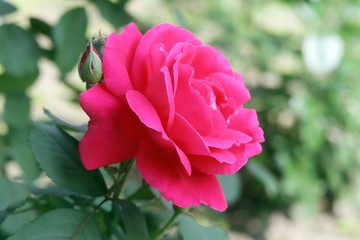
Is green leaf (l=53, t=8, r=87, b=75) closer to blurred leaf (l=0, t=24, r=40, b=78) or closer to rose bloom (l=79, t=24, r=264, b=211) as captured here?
blurred leaf (l=0, t=24, r=40, b=78)

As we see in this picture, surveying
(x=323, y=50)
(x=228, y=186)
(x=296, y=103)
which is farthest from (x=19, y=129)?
(x=296, y=103)

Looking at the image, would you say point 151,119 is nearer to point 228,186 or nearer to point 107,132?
point 107,132

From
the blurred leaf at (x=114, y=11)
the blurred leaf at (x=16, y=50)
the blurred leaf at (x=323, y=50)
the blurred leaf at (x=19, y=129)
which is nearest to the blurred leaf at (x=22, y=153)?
the blurred leaf at (x=19, y=129)

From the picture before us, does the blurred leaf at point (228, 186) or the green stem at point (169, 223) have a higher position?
the green stem at point (169, 223)

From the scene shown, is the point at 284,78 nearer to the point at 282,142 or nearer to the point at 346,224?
the point at 282,142

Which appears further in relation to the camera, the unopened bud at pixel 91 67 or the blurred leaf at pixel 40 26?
the blurred leaf at pixel 40 26

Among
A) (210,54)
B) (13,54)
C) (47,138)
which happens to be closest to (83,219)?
(47,138)

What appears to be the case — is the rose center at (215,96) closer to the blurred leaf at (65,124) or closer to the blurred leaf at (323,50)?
the blurred leaf at (65,124)
